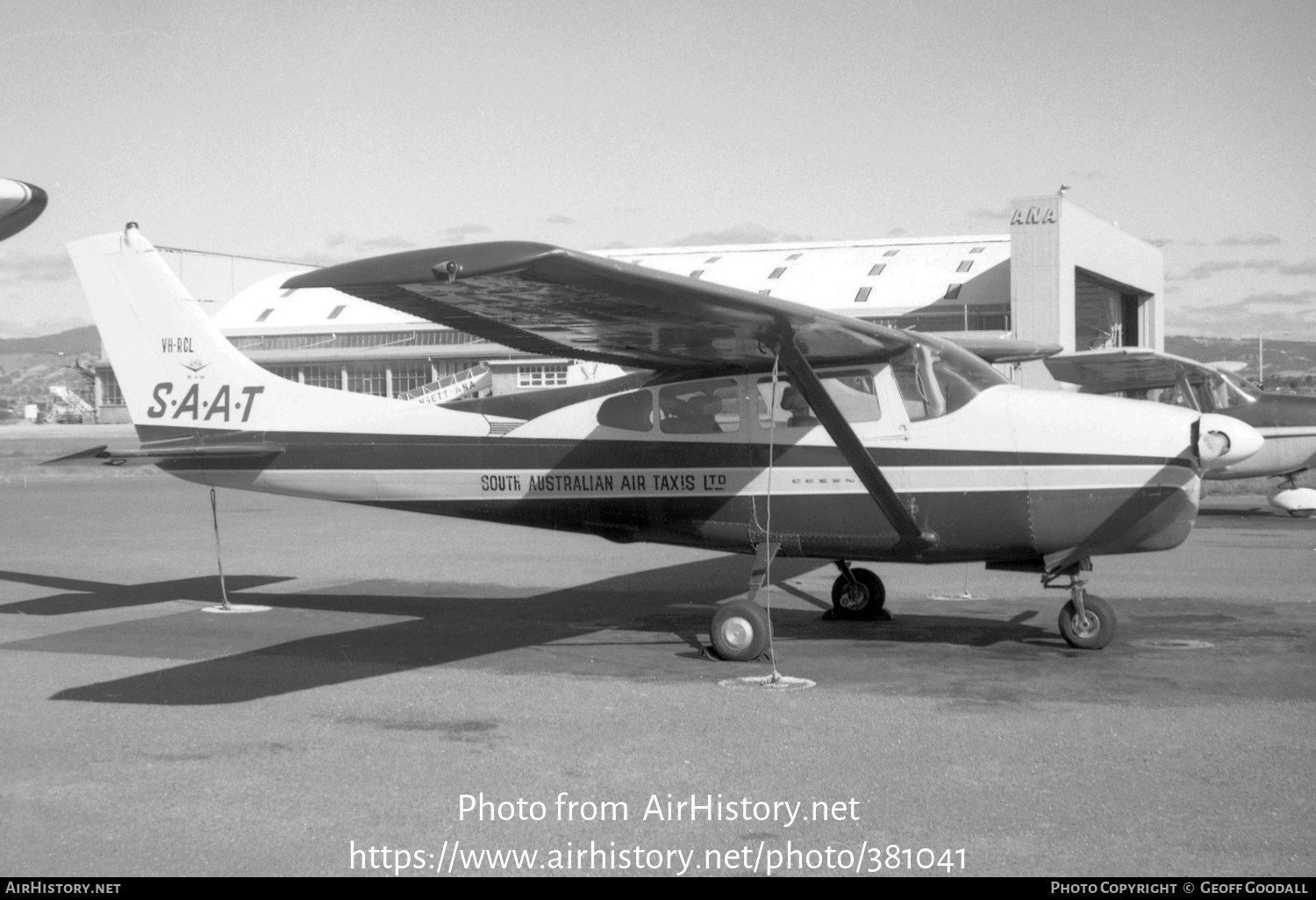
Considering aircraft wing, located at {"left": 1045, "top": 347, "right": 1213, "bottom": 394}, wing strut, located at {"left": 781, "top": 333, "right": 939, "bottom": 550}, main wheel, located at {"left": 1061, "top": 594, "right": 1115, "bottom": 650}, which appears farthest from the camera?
aircraft wing, located at {"left": 1045, "top": 347, "right": 1213, "bottom": 394}

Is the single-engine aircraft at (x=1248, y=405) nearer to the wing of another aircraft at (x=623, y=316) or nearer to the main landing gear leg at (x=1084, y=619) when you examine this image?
the main landing gear leg at (x=1084, y=619)

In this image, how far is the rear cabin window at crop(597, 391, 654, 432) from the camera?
9.66 metres

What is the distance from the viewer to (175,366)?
11.0m

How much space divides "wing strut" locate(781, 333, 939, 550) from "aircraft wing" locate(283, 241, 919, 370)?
0.28 metres

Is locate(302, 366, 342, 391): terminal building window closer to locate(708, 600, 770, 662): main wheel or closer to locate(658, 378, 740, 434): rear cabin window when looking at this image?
locate(658, 378, 740, 434): rear cabin window

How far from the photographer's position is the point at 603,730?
6.68 metres

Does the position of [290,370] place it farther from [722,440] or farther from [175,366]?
[722,440]

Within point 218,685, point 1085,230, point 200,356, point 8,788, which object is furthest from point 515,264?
point 1085,230

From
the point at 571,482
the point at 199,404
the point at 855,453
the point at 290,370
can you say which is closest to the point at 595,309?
the point at 855,453

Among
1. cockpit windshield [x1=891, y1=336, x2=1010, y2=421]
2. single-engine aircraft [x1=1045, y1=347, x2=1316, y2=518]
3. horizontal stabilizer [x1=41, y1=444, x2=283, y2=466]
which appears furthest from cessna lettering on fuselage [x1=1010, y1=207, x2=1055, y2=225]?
horizontal stabilizer [x1=41, y1=444, x2=283, y2=466]

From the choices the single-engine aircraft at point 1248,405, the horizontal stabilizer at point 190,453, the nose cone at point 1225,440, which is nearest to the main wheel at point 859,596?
the nose cone at point 1225,440

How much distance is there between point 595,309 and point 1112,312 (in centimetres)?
4690

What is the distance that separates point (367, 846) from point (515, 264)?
2644 mm

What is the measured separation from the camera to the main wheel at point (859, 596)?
34.4 ft
